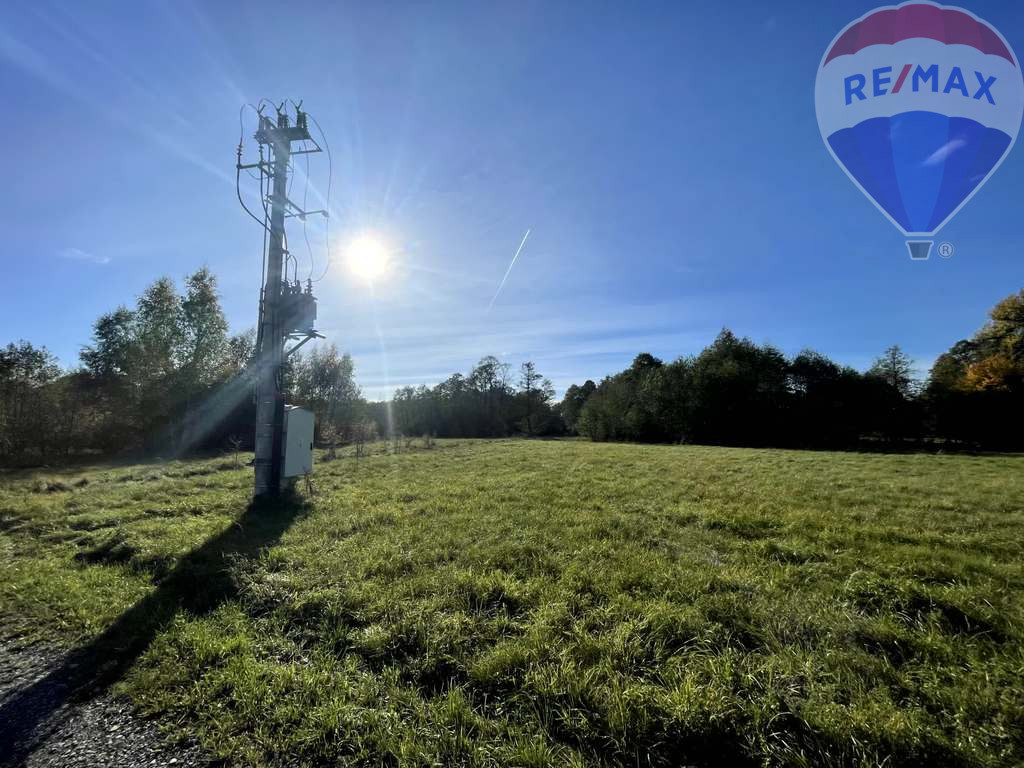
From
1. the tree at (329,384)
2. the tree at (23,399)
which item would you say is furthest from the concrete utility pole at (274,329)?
the tree at (329,384)

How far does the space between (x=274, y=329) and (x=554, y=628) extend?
8.04m

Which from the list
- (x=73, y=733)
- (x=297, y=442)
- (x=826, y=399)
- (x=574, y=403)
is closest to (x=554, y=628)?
(x=73, y=733)

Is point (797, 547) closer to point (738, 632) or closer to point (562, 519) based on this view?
point (738, 632)

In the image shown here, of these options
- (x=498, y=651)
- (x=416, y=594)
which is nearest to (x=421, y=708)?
(x=498, y=651)

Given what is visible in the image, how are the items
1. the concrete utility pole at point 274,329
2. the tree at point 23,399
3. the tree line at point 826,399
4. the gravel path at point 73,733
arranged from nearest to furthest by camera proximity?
the gravel path at point 73,733 < the concrete utility pole at point 274,329 < the tree at point 23,399 < the tree line at point 826,399

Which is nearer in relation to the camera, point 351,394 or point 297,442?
point 297,442

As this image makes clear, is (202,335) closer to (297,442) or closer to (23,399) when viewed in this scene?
(23,399)

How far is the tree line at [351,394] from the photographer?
2233cm

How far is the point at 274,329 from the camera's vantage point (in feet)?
27.2

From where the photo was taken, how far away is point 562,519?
646 centimetres

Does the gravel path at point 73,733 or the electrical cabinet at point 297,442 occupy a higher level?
the electrical cabinet at point 297,442

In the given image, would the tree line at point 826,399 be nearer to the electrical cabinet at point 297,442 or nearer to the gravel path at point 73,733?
the electrical cabinet at point 297,442

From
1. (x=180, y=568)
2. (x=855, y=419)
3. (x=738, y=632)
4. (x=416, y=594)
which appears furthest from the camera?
(x=855, y=419)

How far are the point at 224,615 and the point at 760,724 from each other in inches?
168
